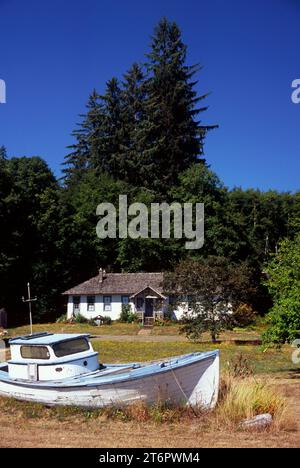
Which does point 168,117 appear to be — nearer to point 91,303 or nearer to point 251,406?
point 91,303

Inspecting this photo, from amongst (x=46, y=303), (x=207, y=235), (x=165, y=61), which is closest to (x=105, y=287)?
(x=46, y=303)

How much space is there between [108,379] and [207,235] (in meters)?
40.0

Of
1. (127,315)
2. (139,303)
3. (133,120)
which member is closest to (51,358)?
(127,315)

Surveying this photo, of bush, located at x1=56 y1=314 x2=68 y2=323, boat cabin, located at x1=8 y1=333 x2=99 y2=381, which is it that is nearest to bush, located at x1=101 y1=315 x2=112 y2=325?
bush, located at x1=56 y1=314 x2=68 y2=323

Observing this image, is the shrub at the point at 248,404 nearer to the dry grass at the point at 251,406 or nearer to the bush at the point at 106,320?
the dry grass at the point at 251,406

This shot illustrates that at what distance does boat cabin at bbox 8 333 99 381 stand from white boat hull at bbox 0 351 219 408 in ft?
3.12

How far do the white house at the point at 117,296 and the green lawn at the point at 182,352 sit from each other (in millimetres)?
14781

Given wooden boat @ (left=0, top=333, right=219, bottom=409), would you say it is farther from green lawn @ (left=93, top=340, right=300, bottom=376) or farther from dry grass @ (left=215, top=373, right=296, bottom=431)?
green lawn @ (left=93, top=340, right=300, bottom=376)

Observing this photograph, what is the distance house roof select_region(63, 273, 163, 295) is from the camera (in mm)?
50375

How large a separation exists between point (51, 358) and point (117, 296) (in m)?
36.1

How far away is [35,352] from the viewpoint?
15.7 m

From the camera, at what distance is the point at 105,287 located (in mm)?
51531
